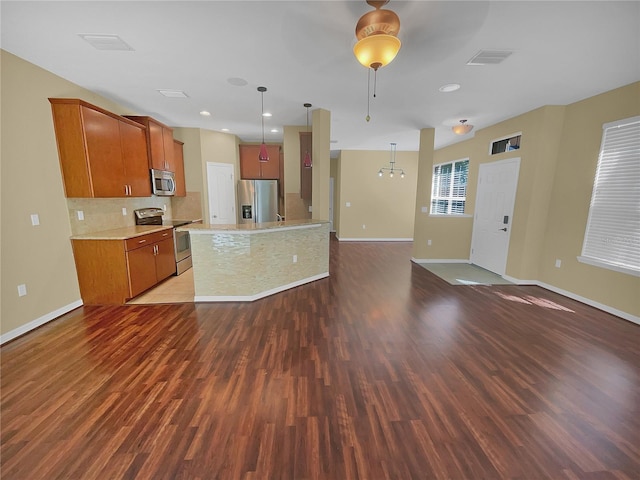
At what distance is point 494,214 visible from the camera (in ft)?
16.1

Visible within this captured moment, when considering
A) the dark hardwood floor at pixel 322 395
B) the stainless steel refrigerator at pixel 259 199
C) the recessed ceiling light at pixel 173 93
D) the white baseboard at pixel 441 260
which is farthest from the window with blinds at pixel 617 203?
the recessed ceiling light at pixel 173 93

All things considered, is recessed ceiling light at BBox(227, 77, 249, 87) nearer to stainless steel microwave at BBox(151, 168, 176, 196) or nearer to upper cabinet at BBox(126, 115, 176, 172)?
upper cabinet at BBox(126, 115, 176, 172)

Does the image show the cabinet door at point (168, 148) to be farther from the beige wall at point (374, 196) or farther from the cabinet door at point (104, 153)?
the beige wall at point (374, 196)

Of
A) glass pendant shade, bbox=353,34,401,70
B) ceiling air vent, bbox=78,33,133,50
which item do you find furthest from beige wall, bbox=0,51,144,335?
glass pendant shade, bbox=353,34,401,70

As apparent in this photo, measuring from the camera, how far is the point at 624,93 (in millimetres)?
3096

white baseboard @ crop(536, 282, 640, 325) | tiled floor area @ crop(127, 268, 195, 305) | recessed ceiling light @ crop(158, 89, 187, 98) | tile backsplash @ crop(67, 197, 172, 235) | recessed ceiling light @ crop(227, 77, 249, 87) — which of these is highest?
recessed ceiling light @ crop(158, 89, 187, 98)

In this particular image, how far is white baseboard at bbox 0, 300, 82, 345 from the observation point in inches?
99.0

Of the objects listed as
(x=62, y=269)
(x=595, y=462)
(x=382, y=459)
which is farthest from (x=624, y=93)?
(x=62, y=269)

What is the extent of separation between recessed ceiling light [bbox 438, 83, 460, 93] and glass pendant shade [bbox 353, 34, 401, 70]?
192cm

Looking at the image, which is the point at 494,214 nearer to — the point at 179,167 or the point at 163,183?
the point at 163,183

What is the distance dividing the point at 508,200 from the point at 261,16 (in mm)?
4782

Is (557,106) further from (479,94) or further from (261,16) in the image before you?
(261,16)

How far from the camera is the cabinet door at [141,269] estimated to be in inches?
134

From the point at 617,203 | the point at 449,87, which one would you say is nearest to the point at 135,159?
the point at 449,87
